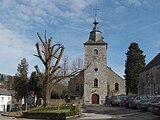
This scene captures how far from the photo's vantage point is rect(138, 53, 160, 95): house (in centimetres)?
4573

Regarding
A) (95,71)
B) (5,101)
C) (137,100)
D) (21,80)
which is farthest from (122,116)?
(5,101)

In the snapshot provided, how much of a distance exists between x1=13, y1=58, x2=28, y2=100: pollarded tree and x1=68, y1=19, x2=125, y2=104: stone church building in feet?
34.0

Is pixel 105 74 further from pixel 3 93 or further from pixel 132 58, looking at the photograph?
pixel 3 93

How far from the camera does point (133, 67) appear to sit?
211 ft

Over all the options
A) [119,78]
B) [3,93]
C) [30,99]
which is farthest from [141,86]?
[3,93]

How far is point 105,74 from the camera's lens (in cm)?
5788

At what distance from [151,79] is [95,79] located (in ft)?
43.4

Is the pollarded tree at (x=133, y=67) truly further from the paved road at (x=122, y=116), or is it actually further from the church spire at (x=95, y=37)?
the paved road at (x=122, y=116)

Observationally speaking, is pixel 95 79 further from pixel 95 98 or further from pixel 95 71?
pixel 95 98

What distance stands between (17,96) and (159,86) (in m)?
29.7

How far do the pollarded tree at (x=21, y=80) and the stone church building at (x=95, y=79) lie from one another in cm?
1035

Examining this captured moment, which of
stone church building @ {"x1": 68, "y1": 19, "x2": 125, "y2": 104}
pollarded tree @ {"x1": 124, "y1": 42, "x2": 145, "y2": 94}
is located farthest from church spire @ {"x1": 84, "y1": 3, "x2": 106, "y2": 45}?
pollarded tree @ {"x1": 124, "y1": 42, "x2": 145, "y2": 94}

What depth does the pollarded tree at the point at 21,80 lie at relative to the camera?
55.3m

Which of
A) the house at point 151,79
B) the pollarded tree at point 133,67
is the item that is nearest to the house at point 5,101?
the pollarded tree at point 133,67
